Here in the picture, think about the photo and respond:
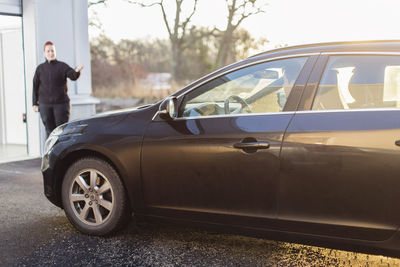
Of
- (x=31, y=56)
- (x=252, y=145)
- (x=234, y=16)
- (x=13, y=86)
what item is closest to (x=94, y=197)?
(x=252, y=145)

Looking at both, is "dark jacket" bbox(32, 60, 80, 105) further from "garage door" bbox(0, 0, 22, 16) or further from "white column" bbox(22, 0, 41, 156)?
"garage door" bbox(0, 0, 22, 16)

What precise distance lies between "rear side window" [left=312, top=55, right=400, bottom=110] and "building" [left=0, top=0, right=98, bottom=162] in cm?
650

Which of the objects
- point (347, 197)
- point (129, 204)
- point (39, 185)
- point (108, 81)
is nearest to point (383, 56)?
point (347, 197)

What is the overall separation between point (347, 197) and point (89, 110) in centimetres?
726

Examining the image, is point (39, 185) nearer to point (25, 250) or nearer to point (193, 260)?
point (25, 250)

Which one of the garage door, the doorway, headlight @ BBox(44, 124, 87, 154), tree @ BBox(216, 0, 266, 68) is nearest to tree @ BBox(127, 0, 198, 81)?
tree @ BBox(216, 0, 266, 68)

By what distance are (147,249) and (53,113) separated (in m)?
4.36

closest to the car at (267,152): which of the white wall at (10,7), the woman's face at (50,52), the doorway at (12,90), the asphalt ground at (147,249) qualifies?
the asphalt ground at (147,249)

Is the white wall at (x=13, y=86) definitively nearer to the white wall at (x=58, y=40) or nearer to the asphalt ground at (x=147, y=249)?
the white wall at (x=58, y=40)

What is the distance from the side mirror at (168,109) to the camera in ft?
11.8

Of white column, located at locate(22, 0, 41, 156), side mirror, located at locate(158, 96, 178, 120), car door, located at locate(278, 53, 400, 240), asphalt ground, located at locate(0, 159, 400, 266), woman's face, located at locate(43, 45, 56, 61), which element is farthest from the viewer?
white column, located at locate(22, 0, 41, 156)

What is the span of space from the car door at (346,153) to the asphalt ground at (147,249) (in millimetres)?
549

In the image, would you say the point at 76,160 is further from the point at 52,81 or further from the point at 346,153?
the point at 52,81

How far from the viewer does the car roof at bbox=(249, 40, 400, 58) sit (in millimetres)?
3078
